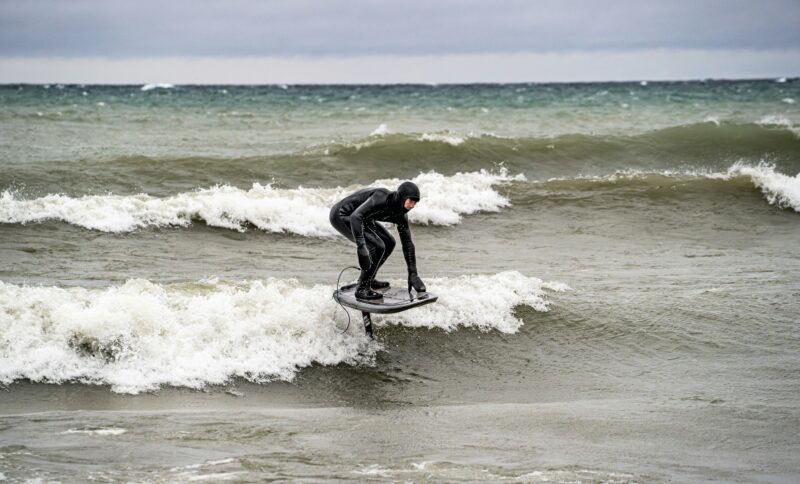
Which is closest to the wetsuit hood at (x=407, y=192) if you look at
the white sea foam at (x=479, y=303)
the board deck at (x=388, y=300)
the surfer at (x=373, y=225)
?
the surfer at (x=373, y=225)

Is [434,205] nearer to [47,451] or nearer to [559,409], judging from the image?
[559,409]

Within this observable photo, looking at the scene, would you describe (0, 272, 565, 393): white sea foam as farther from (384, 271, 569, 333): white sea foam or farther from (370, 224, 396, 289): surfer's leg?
(370, 224, 396, 289): surfer's leg

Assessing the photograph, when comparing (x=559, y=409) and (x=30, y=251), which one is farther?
(x=30, y=251)

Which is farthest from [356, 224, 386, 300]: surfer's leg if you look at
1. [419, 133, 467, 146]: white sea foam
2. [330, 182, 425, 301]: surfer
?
[419, 133, 467, 146]: white sea foam

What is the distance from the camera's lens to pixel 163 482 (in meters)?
5.35

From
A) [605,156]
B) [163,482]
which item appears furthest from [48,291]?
[605,156]

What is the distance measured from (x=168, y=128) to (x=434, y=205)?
15.0 m

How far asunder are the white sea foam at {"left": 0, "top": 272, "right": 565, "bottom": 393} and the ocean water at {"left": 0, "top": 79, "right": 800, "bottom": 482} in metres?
0.03

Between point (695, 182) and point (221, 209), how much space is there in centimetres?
1124

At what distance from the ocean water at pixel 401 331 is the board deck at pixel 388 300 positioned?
31.0 inches

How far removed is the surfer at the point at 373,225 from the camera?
7.57 meters

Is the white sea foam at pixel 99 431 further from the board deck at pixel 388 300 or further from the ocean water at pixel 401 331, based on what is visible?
the board deck at pixel 388 300

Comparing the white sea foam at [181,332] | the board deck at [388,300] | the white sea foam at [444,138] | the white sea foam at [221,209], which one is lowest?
the white sea foam at [181,332]

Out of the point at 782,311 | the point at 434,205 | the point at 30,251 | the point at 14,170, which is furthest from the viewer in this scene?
the point at 14,170
